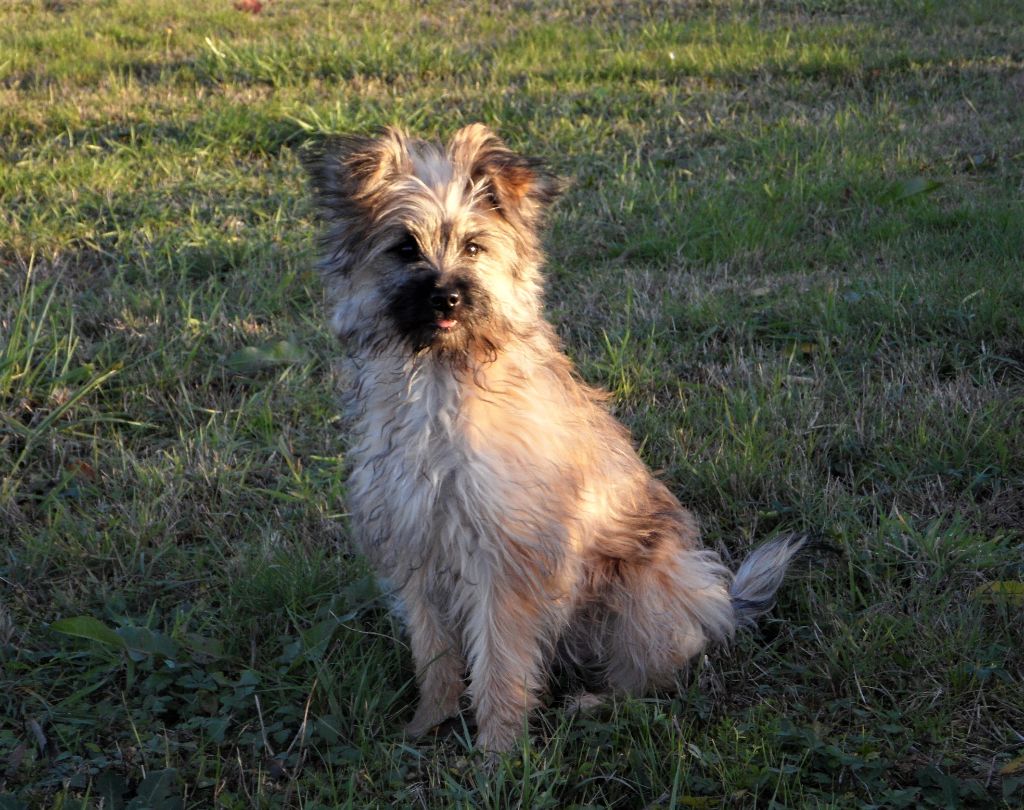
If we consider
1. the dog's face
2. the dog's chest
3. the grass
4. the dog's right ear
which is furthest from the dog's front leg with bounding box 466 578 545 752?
the dog's right ear

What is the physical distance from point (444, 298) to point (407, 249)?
0.73ft

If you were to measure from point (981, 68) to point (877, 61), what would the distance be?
899 millimetres

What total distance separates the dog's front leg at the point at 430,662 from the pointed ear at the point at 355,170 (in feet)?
3.74

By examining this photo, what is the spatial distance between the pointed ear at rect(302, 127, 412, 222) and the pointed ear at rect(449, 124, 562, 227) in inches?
6.6

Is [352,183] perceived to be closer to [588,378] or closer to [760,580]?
[760,580]

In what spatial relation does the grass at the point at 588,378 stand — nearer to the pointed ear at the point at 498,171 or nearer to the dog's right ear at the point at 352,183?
the dog's right ear at the point at 352,183

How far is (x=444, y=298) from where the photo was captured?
2961mm

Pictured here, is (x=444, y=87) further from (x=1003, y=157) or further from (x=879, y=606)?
(x=879, y=606)

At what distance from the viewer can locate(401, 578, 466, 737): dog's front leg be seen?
3.29m

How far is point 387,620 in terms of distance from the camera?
3.54m

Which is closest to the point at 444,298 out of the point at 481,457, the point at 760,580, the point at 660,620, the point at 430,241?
the point at 430,241

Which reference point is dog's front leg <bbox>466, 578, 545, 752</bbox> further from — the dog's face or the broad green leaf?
the broad green leaf

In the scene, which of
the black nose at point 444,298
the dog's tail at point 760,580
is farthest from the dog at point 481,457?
the dog's tail at point 760,580

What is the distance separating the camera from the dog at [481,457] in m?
3.02
